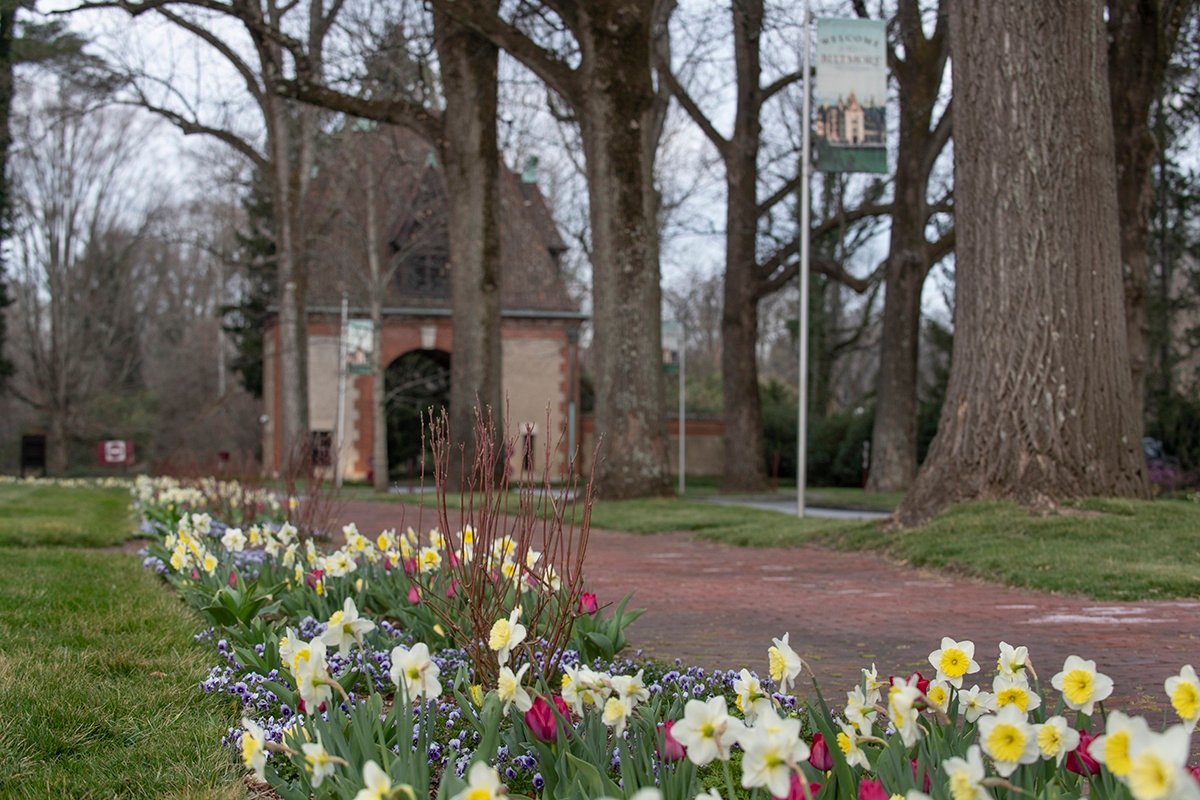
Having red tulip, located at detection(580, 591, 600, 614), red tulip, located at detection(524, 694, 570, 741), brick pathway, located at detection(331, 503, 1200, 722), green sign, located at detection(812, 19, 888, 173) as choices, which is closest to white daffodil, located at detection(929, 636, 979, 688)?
red tulip, located at detection(524, 694, 570, 741)

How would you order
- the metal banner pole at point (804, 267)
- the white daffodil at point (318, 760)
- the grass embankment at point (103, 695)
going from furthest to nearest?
1. the metal banner pole at point (804, 267)
2. the grass embankment at point (103, 695)
3. the white daffodil at point (318, 760)

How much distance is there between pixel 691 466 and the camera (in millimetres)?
Answer: 42031

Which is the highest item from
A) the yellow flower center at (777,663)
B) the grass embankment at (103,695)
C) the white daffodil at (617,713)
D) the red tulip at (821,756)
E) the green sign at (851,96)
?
the green sign at (851,96)

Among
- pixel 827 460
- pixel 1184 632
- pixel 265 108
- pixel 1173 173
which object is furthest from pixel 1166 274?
pixel 1184 632

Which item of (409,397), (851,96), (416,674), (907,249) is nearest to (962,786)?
(416,674)

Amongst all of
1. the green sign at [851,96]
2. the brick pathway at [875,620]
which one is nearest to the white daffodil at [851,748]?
the brick pathway at [875,620]

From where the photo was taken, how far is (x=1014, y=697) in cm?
286

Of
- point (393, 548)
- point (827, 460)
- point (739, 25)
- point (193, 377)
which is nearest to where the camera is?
point (393, 548)

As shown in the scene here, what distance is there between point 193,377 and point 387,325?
19871mm

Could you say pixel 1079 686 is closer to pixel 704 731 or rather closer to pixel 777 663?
pixel 777 663

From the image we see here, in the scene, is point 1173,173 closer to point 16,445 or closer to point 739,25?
point 739,25

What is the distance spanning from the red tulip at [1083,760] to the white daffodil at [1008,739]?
0.69ft

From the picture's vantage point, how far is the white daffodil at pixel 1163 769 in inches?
71.6

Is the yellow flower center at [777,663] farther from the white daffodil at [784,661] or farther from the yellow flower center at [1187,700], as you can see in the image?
the yellow flower center at [1187,700]
